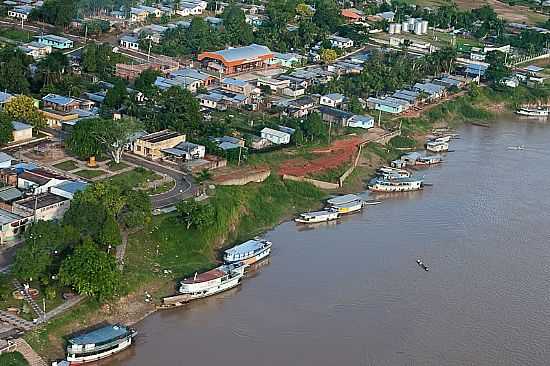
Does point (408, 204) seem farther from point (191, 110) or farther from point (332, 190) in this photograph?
point (191, 110)

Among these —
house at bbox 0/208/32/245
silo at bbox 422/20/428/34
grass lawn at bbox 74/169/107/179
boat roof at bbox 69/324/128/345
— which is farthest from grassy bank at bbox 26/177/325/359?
silo at bbox 422/20/428/34

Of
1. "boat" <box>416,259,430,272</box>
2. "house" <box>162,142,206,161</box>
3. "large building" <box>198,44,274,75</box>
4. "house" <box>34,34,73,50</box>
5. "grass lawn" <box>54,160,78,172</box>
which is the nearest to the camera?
"boat" <box>416,259,430,272</box>

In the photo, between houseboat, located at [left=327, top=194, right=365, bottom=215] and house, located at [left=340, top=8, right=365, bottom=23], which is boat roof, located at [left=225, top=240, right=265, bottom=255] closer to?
houseboat, located at [left=327, top=194, right=365, bottom=215]

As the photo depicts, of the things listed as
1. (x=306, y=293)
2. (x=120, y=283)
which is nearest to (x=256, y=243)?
(x=306, y=293)

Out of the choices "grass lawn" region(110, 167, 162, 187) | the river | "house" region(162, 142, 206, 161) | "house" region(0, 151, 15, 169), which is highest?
"house" region(0, 151, 15, 169)

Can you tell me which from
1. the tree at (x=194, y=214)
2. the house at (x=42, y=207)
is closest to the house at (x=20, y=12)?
the house at (x=42, y=207)

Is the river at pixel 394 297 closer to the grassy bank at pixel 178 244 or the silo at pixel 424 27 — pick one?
the grassy bank at pixel 178 244
